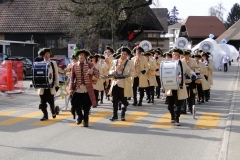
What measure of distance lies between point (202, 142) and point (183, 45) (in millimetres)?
21183

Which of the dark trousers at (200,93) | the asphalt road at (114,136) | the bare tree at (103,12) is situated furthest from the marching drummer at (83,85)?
the bare tree at (103,12)

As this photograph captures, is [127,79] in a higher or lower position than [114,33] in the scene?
lower

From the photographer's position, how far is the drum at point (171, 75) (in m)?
11.5

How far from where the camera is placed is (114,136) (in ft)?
34.3

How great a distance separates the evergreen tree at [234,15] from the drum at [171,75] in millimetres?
116874

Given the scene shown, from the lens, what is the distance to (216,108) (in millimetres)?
16219

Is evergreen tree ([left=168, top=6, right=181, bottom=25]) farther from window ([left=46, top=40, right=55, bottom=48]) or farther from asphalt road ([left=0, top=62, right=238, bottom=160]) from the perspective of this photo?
asphalt road ([left=0, top=62, right=238, bottom=160])

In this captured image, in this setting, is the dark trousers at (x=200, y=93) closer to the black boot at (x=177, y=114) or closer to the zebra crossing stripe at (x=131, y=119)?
the zebra crossing stripe at (x=131, y=119)

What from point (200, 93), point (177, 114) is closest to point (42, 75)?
point (177, 114)

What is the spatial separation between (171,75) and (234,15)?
119243 mm

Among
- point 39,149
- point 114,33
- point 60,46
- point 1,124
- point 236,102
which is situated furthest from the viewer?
point 60,46

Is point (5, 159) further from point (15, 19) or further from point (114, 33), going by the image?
point (15, 19)

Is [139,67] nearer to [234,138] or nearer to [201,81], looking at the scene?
[201,81]

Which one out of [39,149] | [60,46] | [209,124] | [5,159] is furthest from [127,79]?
[60,46]
